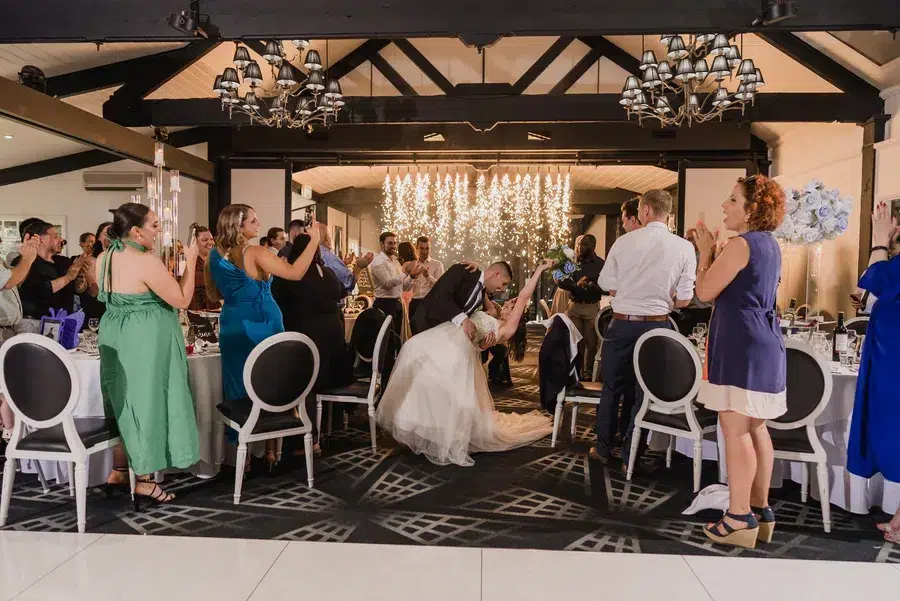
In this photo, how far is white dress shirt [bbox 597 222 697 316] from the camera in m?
4.17

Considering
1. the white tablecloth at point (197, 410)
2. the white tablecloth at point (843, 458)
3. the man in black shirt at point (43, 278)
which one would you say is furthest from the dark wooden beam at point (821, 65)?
the man in black shirt at point (43, 278)

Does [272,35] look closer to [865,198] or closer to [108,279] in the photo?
[108,279]

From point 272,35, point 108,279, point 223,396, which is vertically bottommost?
point 223,396

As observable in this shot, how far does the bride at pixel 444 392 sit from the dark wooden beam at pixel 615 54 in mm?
6576

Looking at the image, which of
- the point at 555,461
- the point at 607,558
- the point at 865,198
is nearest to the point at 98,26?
the point at 555,461

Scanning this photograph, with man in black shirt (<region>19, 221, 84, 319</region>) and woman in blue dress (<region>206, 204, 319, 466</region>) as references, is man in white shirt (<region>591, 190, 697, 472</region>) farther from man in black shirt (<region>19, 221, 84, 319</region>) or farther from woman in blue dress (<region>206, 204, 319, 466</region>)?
man in black shirt (<region>19, 221, 84, 319</region>)

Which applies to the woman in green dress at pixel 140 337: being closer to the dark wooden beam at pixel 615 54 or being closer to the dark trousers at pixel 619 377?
the dark trousers at pixel 619 377

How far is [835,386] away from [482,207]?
28.3 ft

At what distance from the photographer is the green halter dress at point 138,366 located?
11.0 feet

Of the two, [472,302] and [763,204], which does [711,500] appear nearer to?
[763,204]

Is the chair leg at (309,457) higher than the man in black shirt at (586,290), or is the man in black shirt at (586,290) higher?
the man in black shirt at (586,290)

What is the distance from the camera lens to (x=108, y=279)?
3.37m

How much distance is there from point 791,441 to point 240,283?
3.18 meters

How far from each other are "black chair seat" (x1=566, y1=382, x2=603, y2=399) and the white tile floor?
5.55 feet
